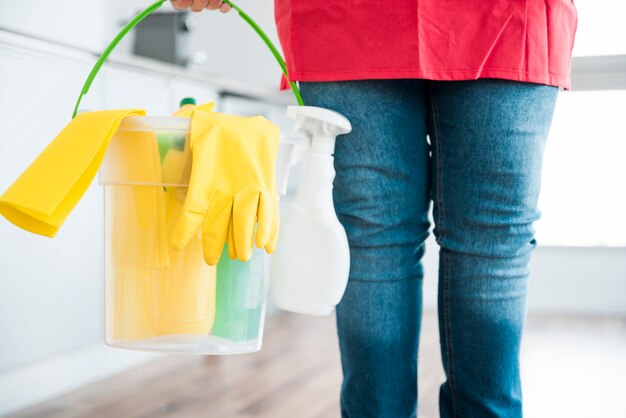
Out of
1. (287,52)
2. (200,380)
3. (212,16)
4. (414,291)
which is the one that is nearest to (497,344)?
(414,291)

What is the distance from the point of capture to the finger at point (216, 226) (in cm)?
74

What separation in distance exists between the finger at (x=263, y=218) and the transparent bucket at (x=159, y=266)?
0.28ft

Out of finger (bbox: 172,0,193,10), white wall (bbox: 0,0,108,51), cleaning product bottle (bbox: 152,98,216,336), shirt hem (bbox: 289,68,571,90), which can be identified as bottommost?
cleaning product bottle (bbox: 152,98,216,336)

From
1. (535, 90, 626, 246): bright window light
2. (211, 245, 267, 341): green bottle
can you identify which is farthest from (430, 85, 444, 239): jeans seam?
(535, 90, 626, 246): bright window light

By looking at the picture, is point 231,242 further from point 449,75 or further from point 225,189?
point 449,75

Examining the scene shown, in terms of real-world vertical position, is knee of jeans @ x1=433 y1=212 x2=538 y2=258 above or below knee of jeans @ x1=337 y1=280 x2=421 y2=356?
above

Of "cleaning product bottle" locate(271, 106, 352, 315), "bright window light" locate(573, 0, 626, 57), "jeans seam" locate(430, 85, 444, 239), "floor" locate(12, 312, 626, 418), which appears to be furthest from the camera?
"bright window light" locate(573, 0, 626, 57)

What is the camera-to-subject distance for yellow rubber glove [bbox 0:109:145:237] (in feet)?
2.28

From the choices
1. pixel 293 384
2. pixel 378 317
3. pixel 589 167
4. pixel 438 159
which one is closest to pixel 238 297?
pixel 378 317

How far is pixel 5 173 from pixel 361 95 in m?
1.05

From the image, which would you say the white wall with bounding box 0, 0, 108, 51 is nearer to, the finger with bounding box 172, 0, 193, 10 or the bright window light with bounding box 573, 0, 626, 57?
the finger with bounding box 172, 0, 193, 10

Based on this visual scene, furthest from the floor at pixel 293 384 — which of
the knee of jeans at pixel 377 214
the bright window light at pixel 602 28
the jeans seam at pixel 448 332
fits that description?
the bright window light at pixel 602 28

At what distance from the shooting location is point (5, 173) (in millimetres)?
1629

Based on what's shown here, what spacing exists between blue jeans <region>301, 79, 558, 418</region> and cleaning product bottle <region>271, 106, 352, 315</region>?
10 cm
